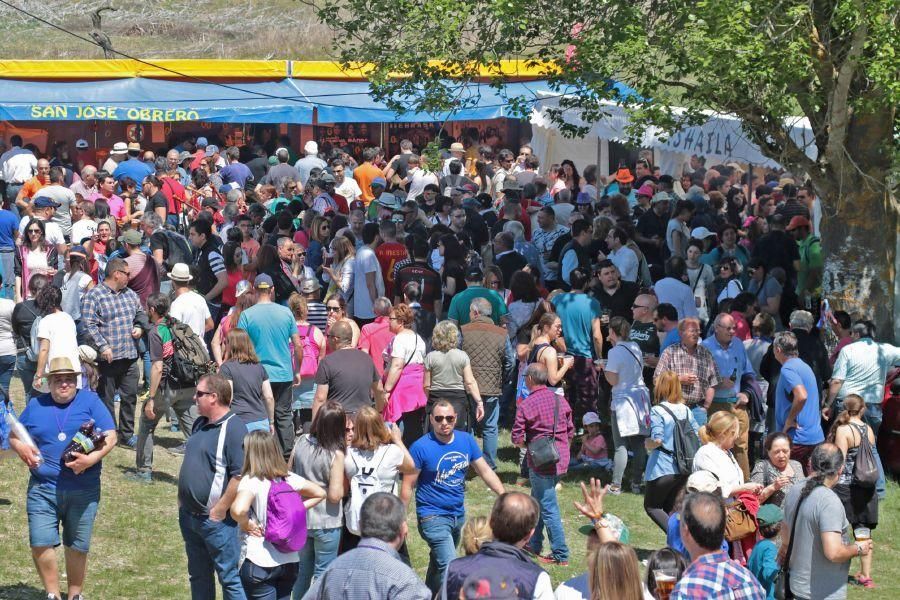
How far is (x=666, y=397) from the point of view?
8898mm

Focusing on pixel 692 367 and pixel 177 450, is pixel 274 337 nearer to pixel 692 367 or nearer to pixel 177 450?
pixel 177 450

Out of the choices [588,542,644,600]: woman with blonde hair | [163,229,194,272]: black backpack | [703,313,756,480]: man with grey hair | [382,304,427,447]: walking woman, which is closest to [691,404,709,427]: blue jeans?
[703,313,756,480]: man with grey hair

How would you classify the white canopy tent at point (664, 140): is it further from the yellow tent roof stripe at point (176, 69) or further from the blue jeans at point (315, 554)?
the blue jeans at point (315, 554)

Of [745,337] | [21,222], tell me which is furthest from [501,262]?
[21,222]

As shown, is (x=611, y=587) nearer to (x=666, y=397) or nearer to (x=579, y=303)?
(x=666, y=397)

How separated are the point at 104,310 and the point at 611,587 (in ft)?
22.5

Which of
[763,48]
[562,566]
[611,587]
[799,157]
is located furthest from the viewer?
[799,157]

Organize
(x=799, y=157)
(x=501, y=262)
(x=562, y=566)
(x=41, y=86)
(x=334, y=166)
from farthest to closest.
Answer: (x=41, y=86) → (x=334, y=166) → (x=501, y=262) → (x=799, y=157) → (x=562, y=566)

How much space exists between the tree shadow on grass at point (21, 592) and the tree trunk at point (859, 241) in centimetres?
773

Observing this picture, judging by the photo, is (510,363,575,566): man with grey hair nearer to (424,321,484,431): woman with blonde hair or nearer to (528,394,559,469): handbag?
(528,394,559,469): handbag

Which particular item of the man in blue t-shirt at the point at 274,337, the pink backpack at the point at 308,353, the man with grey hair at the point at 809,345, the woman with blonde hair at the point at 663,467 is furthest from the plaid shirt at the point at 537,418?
the man with grey hair at the point at 809,345

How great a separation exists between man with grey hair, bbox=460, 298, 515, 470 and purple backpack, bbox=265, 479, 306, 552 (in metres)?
4.54

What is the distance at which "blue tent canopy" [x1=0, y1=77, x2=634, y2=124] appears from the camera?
23.5 metres

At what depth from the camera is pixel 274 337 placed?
10375 millimetres
